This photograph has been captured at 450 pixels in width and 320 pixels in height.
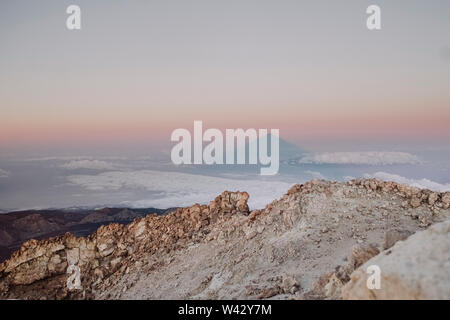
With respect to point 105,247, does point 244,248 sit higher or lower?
higher

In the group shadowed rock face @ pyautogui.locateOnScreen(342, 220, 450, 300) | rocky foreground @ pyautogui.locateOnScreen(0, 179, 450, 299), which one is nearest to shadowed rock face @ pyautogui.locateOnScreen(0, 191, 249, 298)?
rocky foreground @ pyautogui.locateOnScreen(0, 179, 450, 299)

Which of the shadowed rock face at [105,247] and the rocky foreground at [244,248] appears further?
the shadowed rock face at [105,247]

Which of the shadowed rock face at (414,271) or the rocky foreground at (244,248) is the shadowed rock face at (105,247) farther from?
the shadowed rock face at (414,271)

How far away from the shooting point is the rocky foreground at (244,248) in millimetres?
12055

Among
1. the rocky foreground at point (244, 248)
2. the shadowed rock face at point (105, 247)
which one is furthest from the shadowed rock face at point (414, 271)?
the shadowed rock face at point (105, 247)

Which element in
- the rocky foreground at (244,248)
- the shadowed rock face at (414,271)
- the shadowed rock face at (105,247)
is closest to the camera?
the shadowed rock face at (414,271)

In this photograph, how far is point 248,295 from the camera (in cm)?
1198

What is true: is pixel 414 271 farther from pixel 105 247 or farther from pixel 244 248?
pixel 105 247

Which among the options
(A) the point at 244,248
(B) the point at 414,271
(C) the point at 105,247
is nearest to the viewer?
(B) the point at 414,271

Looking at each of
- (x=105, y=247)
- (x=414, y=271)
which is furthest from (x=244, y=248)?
(x=414, y=271)

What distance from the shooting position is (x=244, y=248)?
15984mm

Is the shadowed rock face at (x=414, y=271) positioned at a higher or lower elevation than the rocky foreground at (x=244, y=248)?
higher
